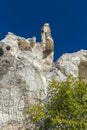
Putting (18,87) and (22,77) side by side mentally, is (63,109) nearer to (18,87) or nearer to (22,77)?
(18,87)

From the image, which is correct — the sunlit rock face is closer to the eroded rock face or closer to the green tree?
the eroded rock face

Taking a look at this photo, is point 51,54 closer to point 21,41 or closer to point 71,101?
point 21,41

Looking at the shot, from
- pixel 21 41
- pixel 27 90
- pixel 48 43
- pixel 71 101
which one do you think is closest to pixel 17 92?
pixel 27 90

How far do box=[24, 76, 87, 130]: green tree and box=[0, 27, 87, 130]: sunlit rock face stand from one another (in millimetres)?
1465

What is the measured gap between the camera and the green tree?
107ft

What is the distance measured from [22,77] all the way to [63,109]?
6.63 meters

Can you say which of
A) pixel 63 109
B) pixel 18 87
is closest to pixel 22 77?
pixel 18 87

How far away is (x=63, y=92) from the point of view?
1362 inches

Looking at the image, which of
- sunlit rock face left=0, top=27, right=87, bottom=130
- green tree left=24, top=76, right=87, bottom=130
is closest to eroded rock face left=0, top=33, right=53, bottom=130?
sunlit rock face left=0, top=27, right=87, bottom=130

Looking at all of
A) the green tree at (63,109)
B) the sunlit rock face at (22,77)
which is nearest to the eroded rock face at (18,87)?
the sunlit rock face at (22,77)

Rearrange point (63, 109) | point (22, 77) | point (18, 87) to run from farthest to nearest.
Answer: point (22, 77)
point (18, 87)
point (63, 109)

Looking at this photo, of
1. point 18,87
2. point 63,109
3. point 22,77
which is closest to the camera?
point 63,109

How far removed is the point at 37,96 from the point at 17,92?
2.12 meters

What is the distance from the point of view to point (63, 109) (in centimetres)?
3359
